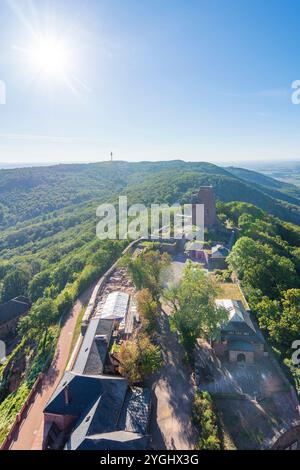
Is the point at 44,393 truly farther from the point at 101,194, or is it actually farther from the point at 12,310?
the point at 101,194

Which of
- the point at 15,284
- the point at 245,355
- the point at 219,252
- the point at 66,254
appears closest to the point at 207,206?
the point at 219,252

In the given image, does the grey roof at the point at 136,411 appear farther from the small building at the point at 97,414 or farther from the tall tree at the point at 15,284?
the tall tree at the point at 15,284

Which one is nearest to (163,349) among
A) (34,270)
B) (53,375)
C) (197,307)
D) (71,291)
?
(197,307)

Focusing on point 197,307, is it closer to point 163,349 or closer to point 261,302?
point 163,349

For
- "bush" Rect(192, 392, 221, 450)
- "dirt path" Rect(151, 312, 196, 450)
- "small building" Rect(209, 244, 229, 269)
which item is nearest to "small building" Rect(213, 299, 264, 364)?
"dirt path" Rect(151, 312, 196, 450)

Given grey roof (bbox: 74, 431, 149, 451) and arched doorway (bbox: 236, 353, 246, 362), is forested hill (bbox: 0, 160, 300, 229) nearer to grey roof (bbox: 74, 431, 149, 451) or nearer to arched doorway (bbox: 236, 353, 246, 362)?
arched doorway (bbox: 236, 353, 246, 362)

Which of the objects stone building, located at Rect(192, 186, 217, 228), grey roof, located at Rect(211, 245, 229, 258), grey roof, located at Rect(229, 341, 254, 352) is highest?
stone building, located at Rect(192, 186, 217, 228)

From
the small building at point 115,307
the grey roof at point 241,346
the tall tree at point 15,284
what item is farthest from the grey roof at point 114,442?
the tall tree at point 15,284
